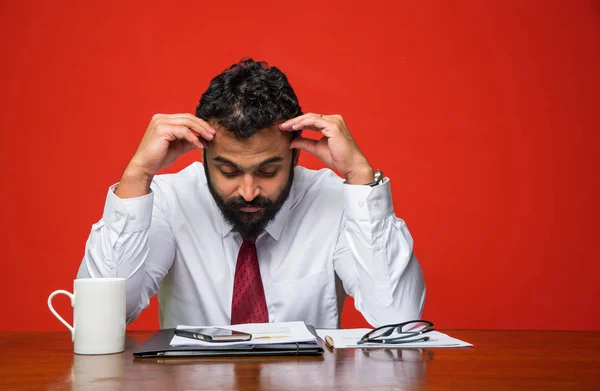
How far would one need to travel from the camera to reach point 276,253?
1923 mm

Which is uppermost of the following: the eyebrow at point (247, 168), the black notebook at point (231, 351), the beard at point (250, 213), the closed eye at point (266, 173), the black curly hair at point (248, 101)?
the black curly hair at point (248, 101)

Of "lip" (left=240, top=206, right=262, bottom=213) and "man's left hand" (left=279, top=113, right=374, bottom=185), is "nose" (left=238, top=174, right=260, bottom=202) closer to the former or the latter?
"lip" (left=240, top=206, right=262, bottom=213)

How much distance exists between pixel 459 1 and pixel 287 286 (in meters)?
1.57

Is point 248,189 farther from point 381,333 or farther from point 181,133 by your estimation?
point 381,333

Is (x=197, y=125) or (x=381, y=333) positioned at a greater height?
(x=197, y=125)

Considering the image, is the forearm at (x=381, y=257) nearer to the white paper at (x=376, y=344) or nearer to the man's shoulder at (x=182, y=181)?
the white paper at (x=376, y=344)

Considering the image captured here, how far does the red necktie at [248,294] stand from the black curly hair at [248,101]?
1.20ft

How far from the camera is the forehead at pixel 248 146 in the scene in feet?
5.65

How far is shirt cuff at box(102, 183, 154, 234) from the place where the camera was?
1655 millimetres

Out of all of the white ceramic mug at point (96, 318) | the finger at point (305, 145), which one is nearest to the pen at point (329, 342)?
the white ceramic mug at point (96, 318)

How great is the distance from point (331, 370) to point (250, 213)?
83cm

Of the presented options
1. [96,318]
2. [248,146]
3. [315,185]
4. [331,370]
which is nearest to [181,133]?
[248,146]

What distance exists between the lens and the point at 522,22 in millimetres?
2791

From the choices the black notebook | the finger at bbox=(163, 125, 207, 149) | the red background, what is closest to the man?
the finger at bbox=(163, 125, 207, 149)
